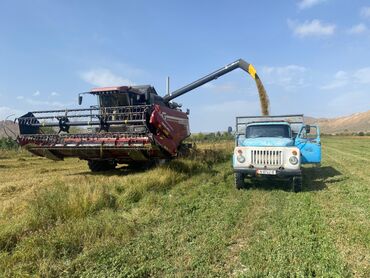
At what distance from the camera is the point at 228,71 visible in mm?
17453

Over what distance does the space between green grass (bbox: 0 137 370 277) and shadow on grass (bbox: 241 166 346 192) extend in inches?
32.0

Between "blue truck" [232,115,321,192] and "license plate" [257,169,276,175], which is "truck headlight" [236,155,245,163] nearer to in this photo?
"blue truck" [232,115,321,192]

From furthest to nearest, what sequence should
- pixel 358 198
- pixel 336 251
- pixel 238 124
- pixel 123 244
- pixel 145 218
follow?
1. pixel 238 124
2. pixel 358 198
3. pixel 145 218
4. pixel 123 244
5. pixel 336 251

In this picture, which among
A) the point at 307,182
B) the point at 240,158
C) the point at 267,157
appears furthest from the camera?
the point at 307,182

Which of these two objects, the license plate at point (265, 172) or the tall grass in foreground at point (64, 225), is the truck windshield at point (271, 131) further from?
the tall grass in foreground at point (64, 225)

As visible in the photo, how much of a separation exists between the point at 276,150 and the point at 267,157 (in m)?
0.30

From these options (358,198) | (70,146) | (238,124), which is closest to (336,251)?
(358,198)

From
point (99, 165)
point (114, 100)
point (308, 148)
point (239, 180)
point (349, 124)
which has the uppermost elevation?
point (349, 124)

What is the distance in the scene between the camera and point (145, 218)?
251 inches

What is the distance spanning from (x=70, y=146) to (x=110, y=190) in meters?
3.92

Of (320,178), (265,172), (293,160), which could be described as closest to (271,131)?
(293,160)

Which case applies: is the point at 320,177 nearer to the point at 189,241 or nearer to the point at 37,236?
the point at 189,241

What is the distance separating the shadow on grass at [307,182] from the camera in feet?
32.3

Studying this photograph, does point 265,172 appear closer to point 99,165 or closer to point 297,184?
point 297,184
